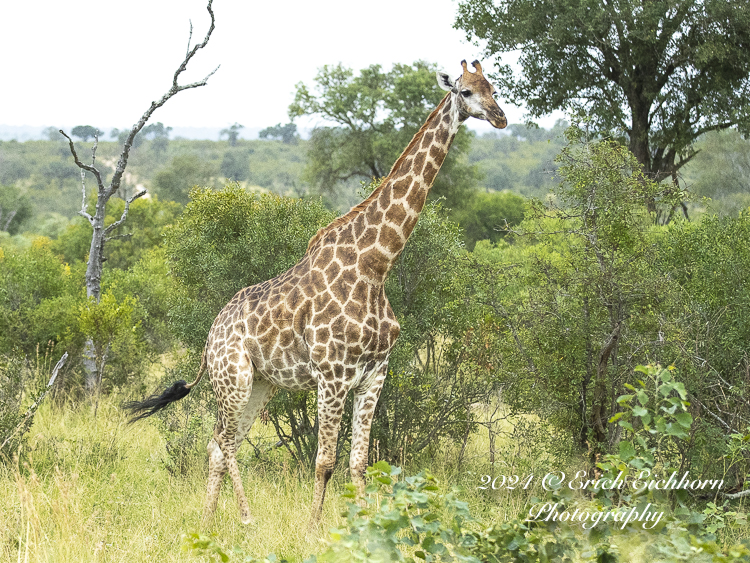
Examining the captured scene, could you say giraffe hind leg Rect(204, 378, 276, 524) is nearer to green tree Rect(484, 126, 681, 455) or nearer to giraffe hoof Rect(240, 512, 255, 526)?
giraffe hoof Rect(240, 512, 255, 526)

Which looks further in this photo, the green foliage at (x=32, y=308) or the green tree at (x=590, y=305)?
the green foliage at (x=32, y=308)

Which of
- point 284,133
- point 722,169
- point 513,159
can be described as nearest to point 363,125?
point 722,169

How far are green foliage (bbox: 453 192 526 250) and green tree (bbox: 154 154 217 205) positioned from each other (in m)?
16.8

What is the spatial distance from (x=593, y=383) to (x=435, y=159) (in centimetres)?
280

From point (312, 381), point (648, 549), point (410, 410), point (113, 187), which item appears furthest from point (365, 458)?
point (113, 187)

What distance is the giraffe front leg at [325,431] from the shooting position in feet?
16.5

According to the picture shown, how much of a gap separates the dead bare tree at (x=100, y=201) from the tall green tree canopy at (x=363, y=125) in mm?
19676

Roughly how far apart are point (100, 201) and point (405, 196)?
610cm

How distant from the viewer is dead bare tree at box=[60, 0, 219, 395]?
9000 mm

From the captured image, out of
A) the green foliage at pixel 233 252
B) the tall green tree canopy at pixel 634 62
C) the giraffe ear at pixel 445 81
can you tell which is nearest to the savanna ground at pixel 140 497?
the green foliage at pixel 233 252

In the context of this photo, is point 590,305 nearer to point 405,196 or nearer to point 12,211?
point 405,196

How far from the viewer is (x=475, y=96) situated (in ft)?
15.9

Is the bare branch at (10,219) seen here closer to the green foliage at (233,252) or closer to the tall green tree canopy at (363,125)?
the tall green tree canopy at (363,125)

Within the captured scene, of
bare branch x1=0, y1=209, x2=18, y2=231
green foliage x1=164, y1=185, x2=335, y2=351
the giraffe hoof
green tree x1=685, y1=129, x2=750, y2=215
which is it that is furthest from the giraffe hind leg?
bare branch x1=0, y1=209, x2=18, y2=231
